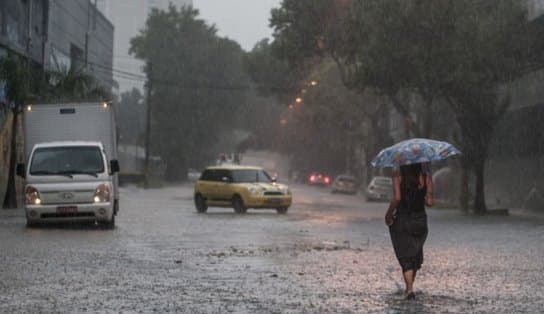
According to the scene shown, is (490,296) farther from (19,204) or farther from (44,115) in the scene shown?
(19,204)

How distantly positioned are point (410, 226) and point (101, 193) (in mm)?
12069

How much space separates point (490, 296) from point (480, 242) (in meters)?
9.76

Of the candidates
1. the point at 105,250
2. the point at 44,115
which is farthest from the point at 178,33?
the point at 105,250

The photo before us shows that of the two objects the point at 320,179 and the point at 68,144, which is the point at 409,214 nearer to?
the point at 68,144

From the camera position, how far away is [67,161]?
2330cm

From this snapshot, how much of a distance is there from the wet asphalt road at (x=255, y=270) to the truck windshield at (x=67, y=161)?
1.40 meters

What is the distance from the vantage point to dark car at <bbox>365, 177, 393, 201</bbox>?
51431mm

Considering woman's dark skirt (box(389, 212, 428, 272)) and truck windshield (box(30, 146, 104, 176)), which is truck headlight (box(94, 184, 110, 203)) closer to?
truck windshield (box(30, 146, 104, 176))

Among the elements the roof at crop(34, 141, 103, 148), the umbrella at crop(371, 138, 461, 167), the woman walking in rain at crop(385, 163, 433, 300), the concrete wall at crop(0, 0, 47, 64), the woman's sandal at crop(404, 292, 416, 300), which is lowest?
the woman's sandal at crop(404, 292, 416, 300)

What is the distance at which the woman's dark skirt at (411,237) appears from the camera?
12047 mm

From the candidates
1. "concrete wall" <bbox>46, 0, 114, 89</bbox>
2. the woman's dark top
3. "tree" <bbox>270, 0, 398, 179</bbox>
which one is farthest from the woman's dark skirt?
"concrete wall" <bbox>46, 0, 114, 89</bbox>

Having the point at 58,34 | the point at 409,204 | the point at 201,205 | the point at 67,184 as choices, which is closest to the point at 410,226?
the point at 409,204

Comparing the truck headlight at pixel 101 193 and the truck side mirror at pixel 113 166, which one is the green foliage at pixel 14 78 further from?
the truck headlight at pixel 101 193

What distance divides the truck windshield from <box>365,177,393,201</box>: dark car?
29377mm
